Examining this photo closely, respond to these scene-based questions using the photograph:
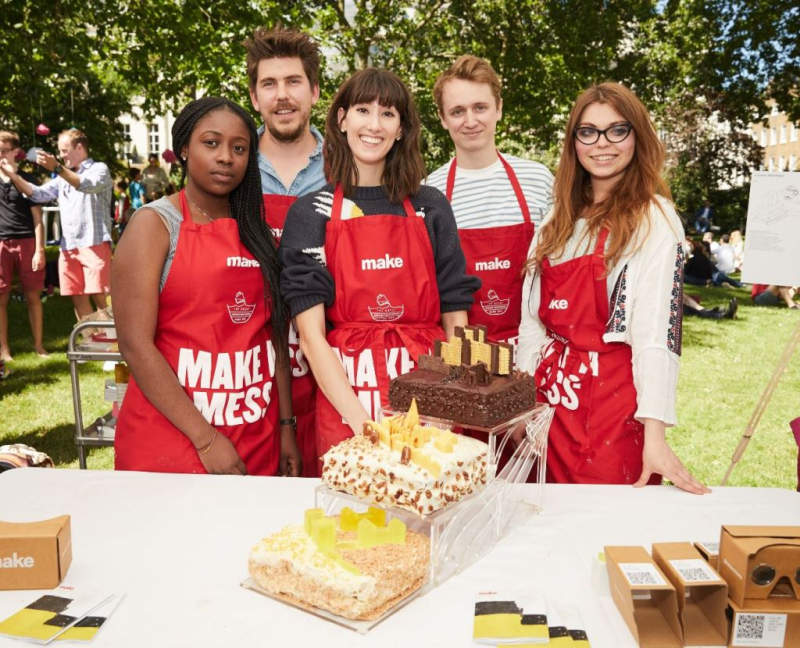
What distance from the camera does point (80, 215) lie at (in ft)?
22.2

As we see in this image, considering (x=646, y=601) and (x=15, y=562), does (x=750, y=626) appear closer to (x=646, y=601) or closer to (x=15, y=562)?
(x=646, y=601)

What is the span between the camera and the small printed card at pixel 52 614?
1298mm

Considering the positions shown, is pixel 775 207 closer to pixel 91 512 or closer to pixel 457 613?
pixel 457 613

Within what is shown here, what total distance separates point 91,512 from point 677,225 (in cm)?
Result: 188

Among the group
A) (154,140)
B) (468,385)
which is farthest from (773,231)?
(154,140)

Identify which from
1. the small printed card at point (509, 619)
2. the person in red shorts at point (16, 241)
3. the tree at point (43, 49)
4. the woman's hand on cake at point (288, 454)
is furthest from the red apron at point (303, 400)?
the tree at point (43, 49)

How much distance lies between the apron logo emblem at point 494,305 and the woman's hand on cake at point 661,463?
849 mm

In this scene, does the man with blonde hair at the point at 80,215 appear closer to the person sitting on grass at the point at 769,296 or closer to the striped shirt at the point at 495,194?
the striped shirt at the point at 495,194

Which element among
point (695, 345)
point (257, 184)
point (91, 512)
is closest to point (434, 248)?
point (257, 184)

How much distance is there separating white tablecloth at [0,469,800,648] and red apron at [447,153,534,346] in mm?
1018

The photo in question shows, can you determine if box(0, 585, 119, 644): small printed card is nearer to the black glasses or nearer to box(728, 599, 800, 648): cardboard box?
box(728, 599, 800, 648): cardboard box

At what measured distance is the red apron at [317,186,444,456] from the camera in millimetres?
2285

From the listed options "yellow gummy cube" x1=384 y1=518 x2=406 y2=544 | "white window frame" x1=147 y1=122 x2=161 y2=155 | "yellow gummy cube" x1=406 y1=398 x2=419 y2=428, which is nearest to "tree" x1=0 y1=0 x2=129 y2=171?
"yellow gummy cube" x1=406 y1=398 x2=419 y2=428

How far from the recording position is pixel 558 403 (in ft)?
7.80
